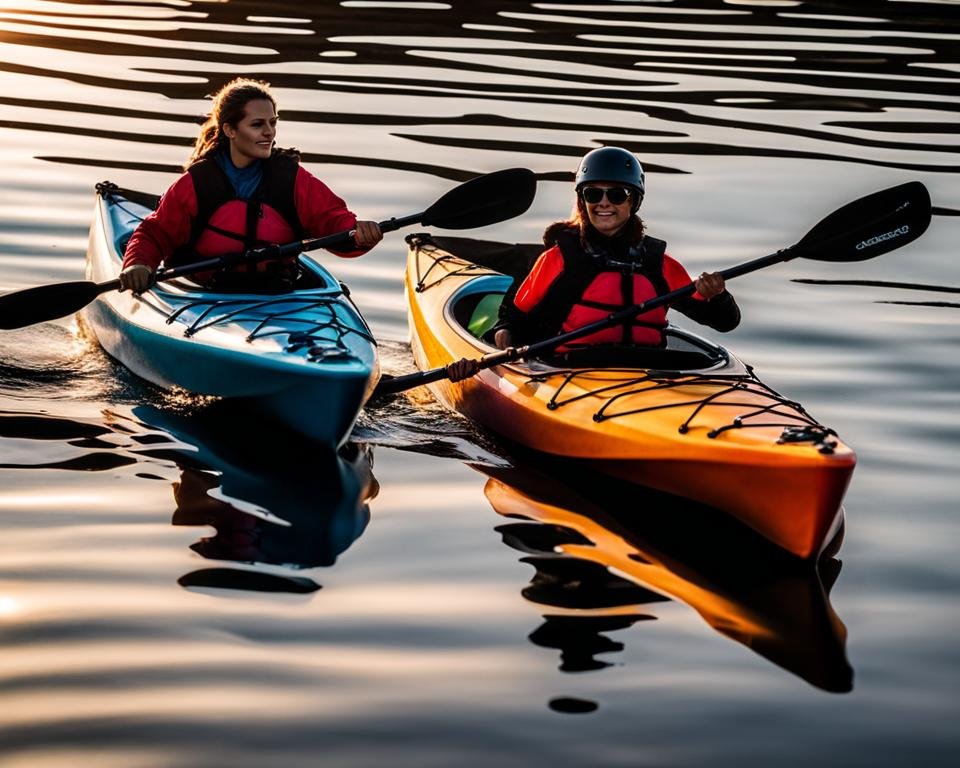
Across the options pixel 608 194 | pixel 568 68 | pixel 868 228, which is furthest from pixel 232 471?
pixel 568 68

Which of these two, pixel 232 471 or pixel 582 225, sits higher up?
pixel 582 225

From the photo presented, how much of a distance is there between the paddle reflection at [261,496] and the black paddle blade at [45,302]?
0.62m

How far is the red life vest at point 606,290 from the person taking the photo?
705cm

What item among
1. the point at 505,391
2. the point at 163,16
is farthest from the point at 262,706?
the point at 163,16

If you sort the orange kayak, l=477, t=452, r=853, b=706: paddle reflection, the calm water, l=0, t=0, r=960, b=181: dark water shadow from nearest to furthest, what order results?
the calm water, l=477, t=452, r=853, b=706: paddle reflection, the orange kayak, l=0, t=0, r=960, b=181: dark water shadow

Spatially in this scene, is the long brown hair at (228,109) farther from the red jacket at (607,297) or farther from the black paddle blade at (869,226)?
the black paddle blade at (869,226)

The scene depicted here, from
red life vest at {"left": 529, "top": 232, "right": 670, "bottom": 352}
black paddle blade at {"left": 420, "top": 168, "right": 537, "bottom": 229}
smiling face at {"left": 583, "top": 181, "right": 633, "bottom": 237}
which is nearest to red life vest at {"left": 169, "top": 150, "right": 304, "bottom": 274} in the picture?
black paddle blade at {"left": 420, "top": 168, "right": 537, "bottom": 229}

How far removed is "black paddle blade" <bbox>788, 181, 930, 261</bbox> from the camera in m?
7.23

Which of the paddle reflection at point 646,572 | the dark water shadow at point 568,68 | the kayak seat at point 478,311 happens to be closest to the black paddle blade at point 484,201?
the kayak seat at point 478,311

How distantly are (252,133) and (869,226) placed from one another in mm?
2763

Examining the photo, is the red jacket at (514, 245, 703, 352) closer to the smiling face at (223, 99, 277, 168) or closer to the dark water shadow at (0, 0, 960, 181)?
the smiling face at (223, 99, 277, 168)

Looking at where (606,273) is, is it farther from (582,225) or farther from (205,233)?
(205,233)

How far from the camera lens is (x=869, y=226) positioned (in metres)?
7.27

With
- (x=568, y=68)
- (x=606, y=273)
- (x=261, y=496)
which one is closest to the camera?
(x=261, y=496)
